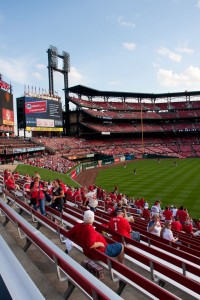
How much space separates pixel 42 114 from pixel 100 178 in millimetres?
26480

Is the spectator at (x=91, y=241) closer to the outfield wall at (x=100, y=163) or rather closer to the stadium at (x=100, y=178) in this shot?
the stadium at (x=100, y=178)

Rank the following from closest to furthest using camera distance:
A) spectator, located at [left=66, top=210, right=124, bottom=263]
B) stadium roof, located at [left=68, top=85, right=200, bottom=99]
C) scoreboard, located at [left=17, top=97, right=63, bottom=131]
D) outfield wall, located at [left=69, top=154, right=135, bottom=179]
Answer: spectator, located at [left=66, top=210, right=124, bottom=263] → outfield wall, located at [left=69, top=154, right=135, bottom=179] → scoreboard, located at [left=17, top=97, right=63, bottom=131] → stadium roof, located at [left=68, top=85, right=200, bottom=99]

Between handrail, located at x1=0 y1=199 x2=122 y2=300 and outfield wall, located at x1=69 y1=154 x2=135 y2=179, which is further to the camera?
outfield wall, located at x1=69 y1=154 x2=135 y2=179

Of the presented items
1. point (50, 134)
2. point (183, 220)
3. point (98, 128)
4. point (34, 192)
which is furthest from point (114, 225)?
point (98, 128)

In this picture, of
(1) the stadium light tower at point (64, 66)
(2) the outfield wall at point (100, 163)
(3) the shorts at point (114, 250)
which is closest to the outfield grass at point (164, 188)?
(2) the outfield wall at point (100, 163)

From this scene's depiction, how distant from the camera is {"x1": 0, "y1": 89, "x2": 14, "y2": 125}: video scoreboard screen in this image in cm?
4569

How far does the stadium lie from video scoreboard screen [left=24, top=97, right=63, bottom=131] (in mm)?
215

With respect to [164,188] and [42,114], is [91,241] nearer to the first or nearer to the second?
[164,188]

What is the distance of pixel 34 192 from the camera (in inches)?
364

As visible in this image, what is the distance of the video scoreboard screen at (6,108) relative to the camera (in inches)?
1799

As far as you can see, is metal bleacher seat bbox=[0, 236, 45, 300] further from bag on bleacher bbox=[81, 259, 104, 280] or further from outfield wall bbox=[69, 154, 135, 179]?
outfield wall bbox=[69, 154, 135, 179]

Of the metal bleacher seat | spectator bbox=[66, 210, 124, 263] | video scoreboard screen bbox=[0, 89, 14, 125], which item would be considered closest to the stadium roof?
video scoreboard screen bbox=[0, 89, 14, 125]

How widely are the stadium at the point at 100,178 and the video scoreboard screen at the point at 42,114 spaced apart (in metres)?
0.22

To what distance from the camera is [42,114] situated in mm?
59562
